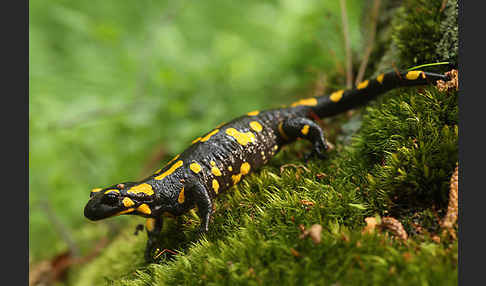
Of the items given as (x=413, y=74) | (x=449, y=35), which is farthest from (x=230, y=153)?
(x=449, y=35)

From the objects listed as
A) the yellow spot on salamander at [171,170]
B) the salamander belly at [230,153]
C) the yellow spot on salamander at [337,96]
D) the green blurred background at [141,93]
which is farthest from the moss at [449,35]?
the yellow spot on salamander at [171,170]

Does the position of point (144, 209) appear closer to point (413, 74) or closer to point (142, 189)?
point (142, 189)

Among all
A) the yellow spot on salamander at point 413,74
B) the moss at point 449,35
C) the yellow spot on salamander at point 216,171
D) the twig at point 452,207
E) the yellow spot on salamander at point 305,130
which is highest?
the moss at point 449,35

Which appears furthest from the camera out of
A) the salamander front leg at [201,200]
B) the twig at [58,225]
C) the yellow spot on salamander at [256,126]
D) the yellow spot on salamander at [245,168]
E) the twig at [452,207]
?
the twig at [58,225]

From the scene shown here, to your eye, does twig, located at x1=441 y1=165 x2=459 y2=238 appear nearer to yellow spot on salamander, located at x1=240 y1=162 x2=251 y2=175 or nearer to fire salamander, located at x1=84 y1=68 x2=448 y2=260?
fire salamander, located at x1=84 y1=68 x2=448 y2=260

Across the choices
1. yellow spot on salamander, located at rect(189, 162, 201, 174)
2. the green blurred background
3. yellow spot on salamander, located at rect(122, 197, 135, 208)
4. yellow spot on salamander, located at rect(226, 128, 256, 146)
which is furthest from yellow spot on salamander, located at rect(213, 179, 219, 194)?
the green blurred background

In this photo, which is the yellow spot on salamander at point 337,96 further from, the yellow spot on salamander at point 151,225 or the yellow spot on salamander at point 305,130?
the yellow spot on salamander at point 151,225
